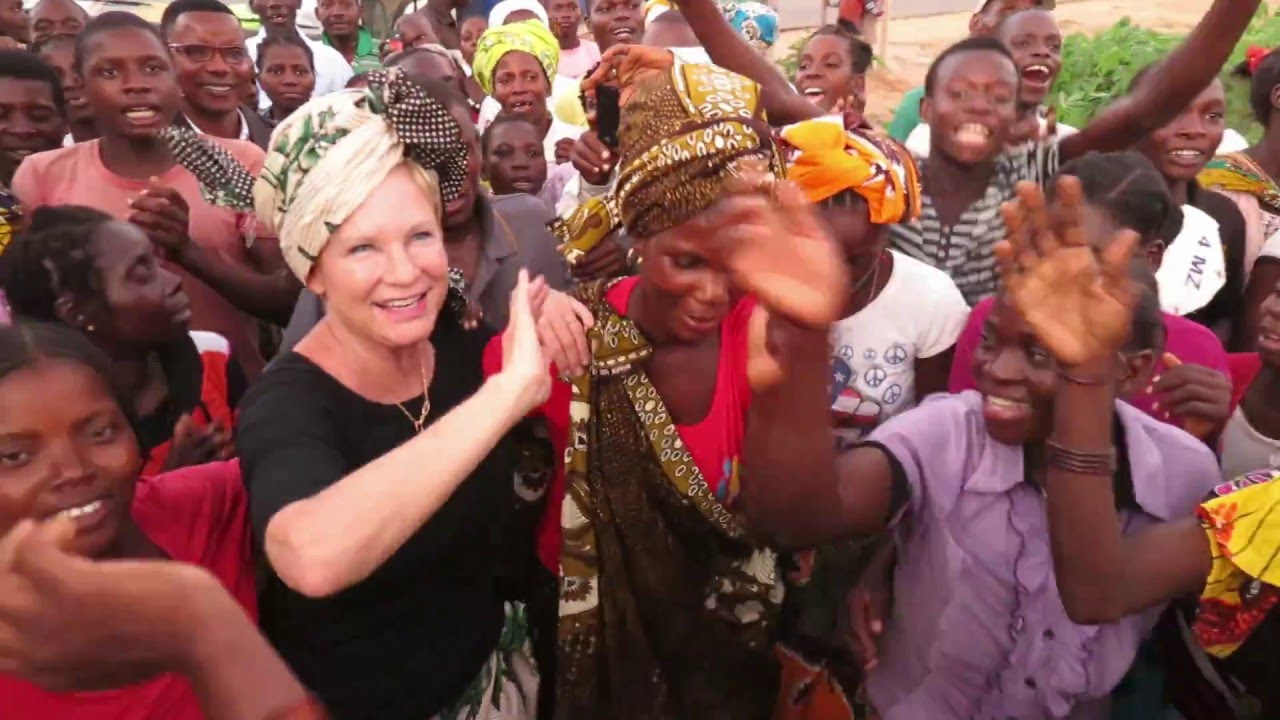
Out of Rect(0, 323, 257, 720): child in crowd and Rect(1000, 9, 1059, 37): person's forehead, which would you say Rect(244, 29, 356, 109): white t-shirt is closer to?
Rect(1000, 9, 1059, 37): person's forehead

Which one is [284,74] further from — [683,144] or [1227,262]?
[1227,262]

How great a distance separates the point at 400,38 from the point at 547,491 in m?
5.22

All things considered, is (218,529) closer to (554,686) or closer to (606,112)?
(554,686)

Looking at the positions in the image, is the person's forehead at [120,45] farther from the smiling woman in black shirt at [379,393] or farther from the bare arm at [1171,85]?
the bare arm at [1171,85]

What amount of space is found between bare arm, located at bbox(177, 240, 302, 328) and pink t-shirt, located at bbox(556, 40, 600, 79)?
3.22m

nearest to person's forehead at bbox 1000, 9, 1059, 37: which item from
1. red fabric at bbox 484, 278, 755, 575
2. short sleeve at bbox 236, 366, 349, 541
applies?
red fabric at bbox 484, 278, 755, 575

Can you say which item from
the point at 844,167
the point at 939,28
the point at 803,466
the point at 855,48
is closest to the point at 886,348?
the point at 844,167

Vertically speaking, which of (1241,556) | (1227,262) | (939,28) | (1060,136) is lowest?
(939,28)

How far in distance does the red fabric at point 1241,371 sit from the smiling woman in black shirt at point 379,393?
5.50ft

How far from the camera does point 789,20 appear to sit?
1439cm

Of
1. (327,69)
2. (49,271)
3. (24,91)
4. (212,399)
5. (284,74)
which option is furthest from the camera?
(327,69)

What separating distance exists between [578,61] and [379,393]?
460 centimetres

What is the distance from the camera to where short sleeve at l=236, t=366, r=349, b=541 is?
1458 mm

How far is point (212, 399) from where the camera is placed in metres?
2.33
